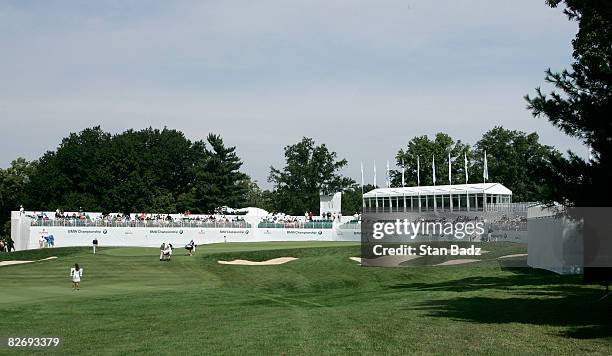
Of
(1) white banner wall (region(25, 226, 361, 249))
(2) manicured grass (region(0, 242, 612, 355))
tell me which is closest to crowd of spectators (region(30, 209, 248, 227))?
(1) white banner wall (region(25, 226, 361, 249))

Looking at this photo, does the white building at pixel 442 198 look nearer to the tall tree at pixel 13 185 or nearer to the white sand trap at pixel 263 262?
the white sand trap at pixel 263 262

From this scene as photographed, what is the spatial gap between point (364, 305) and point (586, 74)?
1141 centimetres

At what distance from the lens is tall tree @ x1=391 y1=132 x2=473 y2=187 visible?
11844 cm

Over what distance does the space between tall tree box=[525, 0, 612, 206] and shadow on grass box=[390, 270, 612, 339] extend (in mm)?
3325

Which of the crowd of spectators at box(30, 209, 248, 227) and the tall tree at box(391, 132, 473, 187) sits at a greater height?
the tall tree at box(391, 132, 473, 187)

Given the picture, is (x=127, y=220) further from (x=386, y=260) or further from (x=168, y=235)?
(x=386, y=260)

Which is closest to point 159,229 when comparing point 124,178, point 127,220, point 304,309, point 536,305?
point 127,220

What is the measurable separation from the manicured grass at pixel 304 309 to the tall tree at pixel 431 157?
70303 mm

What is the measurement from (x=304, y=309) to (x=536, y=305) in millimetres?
8560

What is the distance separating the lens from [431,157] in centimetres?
11844

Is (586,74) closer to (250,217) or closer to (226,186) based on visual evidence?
(250,217)

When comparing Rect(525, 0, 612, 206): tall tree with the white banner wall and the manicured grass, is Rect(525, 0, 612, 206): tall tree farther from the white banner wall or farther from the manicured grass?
the white banner wall

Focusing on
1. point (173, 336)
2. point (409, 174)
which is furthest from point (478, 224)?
point (409, 174)

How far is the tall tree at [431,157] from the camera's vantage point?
389 feet
